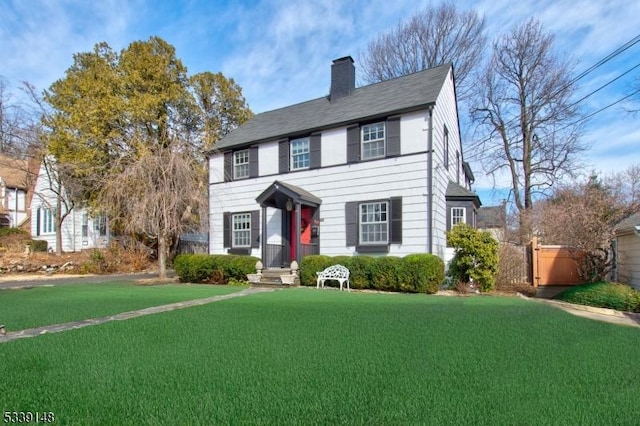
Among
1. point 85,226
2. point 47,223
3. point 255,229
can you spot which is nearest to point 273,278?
point 255,229

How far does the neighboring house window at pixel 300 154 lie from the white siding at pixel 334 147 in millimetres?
756

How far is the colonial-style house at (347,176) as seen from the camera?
12.2 meters

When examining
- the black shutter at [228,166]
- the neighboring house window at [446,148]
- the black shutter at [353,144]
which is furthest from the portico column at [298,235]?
the neighboring house window at [446,148]

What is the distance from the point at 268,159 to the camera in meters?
15.3

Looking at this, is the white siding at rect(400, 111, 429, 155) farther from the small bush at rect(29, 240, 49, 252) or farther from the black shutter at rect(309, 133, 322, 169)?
the small bush at rect(29, 240, 49, 252)

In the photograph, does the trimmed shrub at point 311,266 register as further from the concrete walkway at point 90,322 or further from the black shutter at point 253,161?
the black shutter at point 253,161

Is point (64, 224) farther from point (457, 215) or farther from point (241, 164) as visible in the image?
point (457, 215)

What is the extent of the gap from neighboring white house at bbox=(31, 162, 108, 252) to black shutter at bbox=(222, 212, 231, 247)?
10.3 m

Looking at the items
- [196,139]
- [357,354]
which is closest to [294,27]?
[196,139]

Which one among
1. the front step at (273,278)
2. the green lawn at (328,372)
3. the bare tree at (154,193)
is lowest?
the front step at (273,278)

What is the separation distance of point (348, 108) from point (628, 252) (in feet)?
31.8

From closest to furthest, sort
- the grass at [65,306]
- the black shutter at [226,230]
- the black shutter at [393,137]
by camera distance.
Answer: the grass at [65,306]
the black shutter at [393,137]
the black shutter at [226,230]

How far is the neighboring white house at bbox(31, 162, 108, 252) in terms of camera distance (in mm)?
22641

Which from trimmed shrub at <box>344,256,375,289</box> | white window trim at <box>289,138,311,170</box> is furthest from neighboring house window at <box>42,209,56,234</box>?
trimmed shrub at <box>344,256,375,289</box>
